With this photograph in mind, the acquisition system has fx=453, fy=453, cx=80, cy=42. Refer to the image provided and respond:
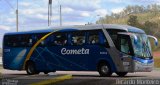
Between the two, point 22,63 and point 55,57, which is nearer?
point 55,57

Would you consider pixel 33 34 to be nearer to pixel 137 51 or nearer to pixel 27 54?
pixel 27 54

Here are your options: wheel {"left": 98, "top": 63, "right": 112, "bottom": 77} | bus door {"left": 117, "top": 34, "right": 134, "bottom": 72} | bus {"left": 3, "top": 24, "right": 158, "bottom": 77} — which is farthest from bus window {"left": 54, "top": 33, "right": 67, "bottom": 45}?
bus door {"left": 117, "top": 34, "right": 134, "bottom": 72}

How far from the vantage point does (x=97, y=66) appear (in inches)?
1010

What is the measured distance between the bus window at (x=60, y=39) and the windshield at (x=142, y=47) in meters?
4.66

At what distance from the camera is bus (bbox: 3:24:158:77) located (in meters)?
24.5

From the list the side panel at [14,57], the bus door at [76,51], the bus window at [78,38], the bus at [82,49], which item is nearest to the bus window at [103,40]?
the bus at [82,49]

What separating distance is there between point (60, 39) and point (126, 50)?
16.2 feet

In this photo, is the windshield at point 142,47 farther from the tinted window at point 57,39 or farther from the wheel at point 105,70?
the tinted window at point 57,39

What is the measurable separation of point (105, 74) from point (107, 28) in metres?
2.55

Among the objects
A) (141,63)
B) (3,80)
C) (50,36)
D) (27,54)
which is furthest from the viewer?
(27,54)

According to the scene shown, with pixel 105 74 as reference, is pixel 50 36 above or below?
above

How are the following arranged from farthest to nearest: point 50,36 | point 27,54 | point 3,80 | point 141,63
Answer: point 27,54 < point 50,36 < point 141,63 < point 3,80

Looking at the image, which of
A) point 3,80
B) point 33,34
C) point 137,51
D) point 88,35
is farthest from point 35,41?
point 3,80

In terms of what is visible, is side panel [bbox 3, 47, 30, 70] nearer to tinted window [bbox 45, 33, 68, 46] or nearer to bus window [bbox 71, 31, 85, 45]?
tinted window [bbox 45, 33, 68, 46]
